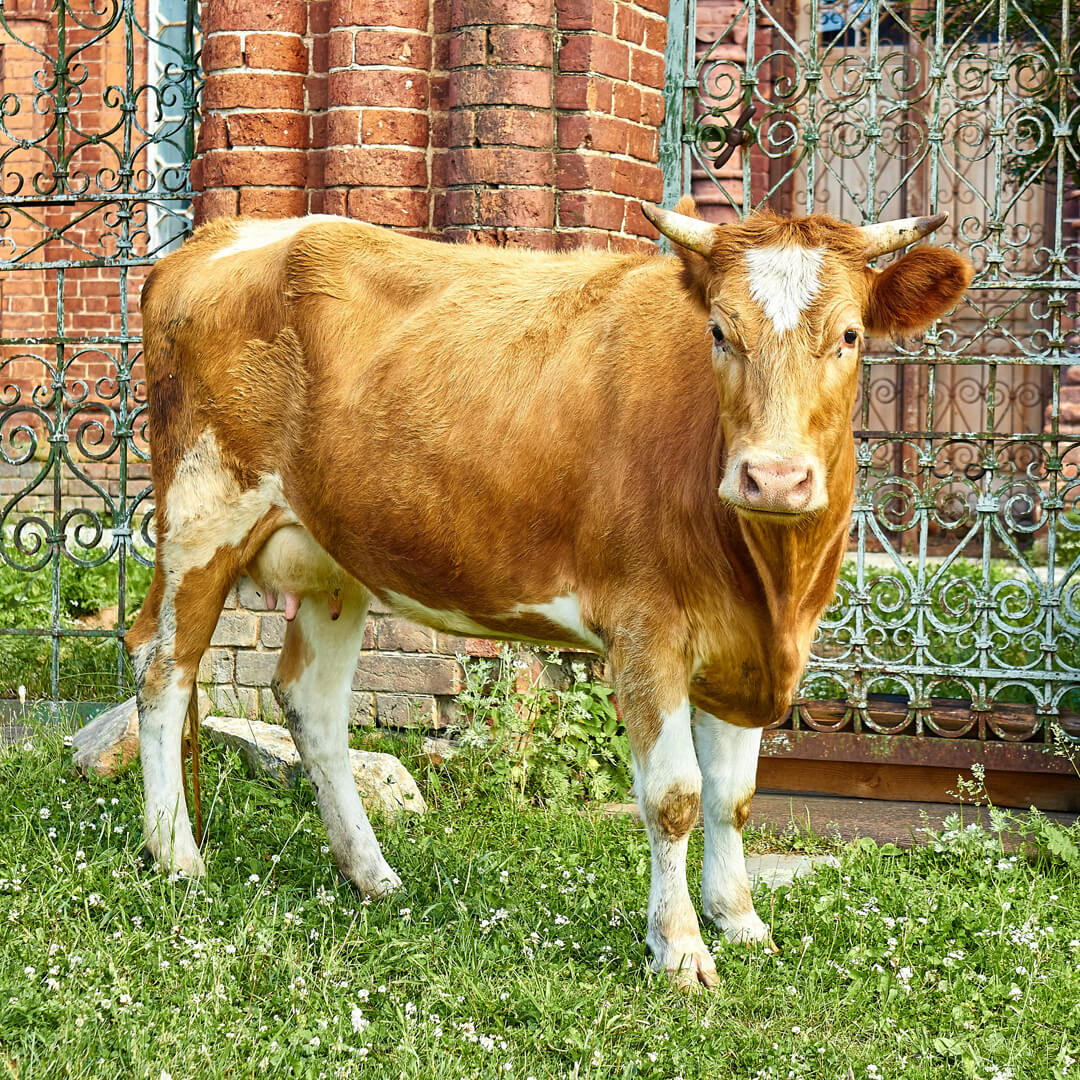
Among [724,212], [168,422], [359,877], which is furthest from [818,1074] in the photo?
[724,212]

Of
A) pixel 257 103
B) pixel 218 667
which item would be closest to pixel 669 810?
pixel 218 667

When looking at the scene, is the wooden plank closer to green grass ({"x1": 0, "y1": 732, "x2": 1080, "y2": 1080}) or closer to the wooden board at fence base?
the wooden board at fence base

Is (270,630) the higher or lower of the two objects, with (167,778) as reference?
higher

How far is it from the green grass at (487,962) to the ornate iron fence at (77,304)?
2120mm

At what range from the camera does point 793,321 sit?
2896mm

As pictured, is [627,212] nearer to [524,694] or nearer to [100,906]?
[524,694]

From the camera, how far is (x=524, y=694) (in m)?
4.97

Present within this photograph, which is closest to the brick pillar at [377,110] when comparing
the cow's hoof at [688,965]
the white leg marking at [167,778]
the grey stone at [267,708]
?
the grey stone at [267,708]

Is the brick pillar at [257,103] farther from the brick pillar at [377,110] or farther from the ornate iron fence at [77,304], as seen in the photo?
the ornate iron fence at [77,304]

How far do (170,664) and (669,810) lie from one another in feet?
5.42

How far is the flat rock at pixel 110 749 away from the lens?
475 cm

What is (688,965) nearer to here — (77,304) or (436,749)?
(436,749)

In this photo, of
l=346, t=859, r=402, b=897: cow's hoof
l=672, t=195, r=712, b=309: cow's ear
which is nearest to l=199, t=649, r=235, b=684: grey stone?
l=346, t=859, r=402, b=897: cow's hoof

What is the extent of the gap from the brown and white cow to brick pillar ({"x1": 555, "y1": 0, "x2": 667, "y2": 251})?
44.4 inches
